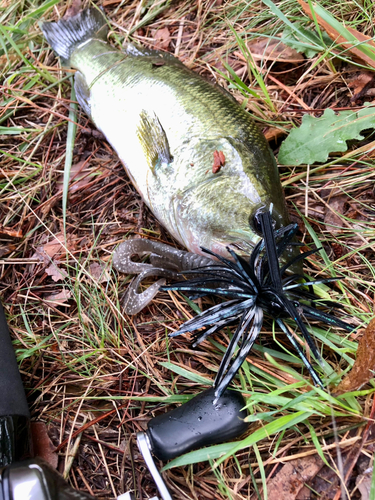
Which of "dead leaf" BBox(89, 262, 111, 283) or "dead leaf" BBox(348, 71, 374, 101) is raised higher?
"dead leaf" BBox(348, 71, 374, 101)

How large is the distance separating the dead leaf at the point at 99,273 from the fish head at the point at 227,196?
568mm

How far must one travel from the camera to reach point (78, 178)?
9.61 ft

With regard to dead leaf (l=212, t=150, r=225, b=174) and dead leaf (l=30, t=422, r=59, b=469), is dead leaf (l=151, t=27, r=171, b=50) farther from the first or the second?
dead leaf (l=30, t=422, r=59, b=469)

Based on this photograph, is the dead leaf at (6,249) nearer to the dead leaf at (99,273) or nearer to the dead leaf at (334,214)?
the dead leaf at (99,273)

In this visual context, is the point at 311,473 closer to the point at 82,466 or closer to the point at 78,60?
the point at 82,466

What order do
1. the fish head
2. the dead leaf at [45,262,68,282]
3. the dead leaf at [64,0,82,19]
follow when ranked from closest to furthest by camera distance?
the fish head, the dead leaf at [45,262,68,282], the dead leaf at [64,0,82,19]

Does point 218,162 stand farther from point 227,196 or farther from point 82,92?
point 82,92

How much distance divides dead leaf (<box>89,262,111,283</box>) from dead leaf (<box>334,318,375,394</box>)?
1460 millimetres

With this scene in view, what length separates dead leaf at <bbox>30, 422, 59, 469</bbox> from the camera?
2.14 metres

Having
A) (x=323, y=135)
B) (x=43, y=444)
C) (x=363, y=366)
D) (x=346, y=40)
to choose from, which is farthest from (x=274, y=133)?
(x=43, y=444)

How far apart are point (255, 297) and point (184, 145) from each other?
3.36ft

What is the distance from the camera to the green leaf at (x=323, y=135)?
2.49m

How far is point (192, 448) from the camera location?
1868 millimetres

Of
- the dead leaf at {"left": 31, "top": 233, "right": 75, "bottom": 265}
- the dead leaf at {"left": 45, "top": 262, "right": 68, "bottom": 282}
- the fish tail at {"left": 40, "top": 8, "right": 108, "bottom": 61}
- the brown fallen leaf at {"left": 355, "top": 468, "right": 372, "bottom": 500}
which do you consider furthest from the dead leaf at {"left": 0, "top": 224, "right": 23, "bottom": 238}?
the brown fallen leaf at {"left": 355, "top": 468, "right": 372, "bottom": 500}
